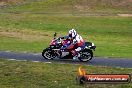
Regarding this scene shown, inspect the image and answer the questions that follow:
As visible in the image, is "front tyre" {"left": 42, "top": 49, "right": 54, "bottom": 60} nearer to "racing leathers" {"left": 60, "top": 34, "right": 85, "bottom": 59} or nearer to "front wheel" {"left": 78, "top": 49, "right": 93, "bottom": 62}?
"racing leathers" {"left": 60, "top": 34, "right": 85, "bottom": 59}

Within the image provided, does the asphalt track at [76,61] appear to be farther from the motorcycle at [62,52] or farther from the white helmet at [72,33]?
the white helmet at [72,33]

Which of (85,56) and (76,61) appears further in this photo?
(76,61)

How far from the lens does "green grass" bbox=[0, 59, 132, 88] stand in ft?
54.5

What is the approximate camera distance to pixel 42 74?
731 inches

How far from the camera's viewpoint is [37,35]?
4281cm

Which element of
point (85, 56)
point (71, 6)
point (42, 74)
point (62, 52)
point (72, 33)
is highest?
point (72, 33)

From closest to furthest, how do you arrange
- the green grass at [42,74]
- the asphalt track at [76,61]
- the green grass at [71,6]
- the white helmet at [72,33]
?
the green grass at [42,74], the asphalt track at [76,61], the white helmet at [72,33], the green grass at [71,6]

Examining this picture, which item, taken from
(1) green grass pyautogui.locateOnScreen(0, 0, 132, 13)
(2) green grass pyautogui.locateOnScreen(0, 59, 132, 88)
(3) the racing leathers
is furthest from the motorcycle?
(1) green grass pyautogui.locateOnScreen(0, 0, 132, 13)

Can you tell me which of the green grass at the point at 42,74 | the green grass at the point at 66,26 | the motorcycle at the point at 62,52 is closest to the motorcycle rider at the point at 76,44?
the motorcycle at the point at 62,52

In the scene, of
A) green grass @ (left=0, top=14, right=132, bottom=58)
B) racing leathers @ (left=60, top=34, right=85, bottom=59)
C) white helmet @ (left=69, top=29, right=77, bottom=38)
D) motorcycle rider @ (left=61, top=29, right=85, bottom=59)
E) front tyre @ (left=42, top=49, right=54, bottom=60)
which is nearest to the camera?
white helmet @ (left=69, top=29, right=77, bottom=38)

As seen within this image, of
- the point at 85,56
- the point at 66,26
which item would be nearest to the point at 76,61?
the point at 85,56

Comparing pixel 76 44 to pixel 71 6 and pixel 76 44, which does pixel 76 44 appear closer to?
pixel 76 44

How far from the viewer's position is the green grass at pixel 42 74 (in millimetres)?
16609

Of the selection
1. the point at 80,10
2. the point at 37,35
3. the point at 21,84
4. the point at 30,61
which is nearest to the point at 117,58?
the point at 30,61
